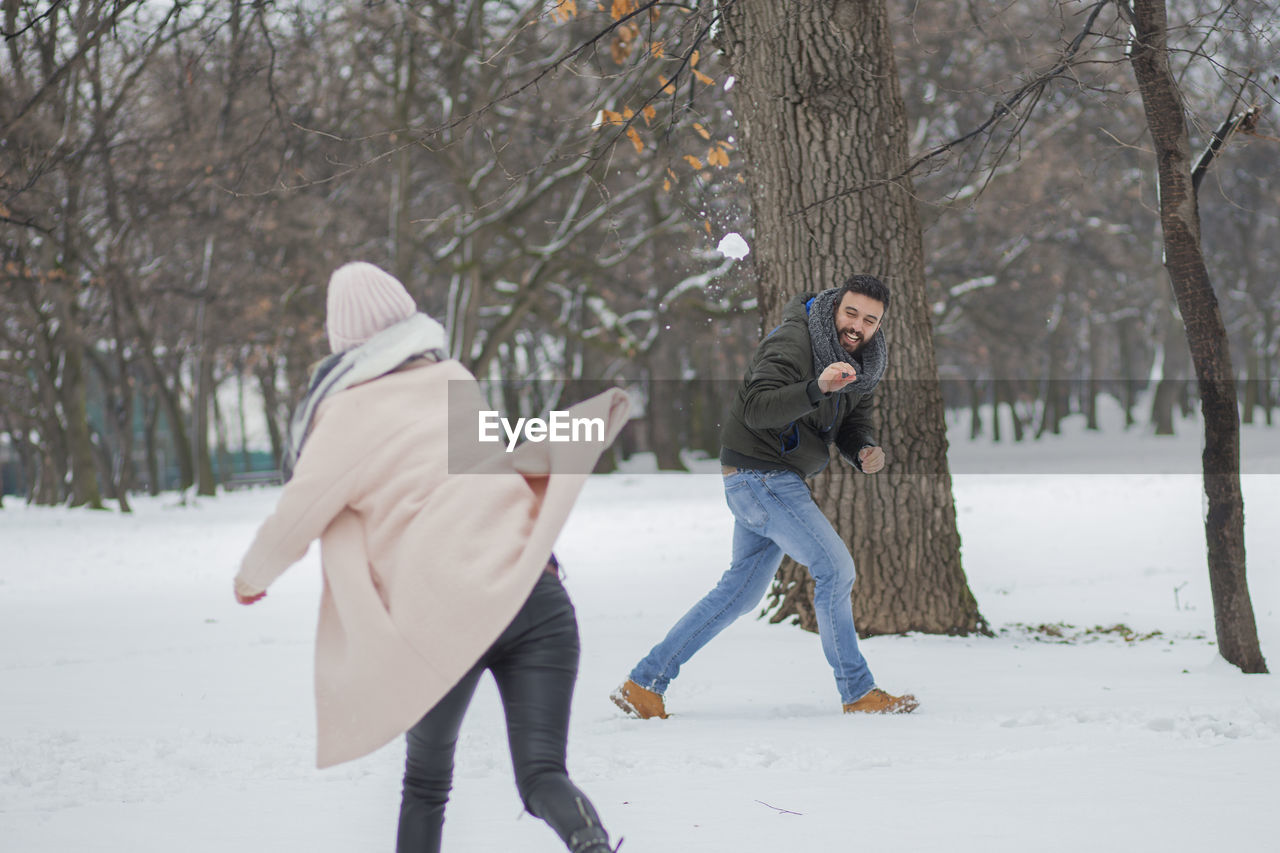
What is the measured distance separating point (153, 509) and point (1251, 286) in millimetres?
27835

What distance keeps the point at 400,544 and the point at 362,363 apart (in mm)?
433

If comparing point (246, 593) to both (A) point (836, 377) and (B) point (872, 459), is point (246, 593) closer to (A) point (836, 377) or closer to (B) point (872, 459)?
(A) point (836, 377)

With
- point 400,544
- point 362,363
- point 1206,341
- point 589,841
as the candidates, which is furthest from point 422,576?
point 1206,341

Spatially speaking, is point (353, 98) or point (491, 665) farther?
point (353, 98)

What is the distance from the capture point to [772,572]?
16.8 ft

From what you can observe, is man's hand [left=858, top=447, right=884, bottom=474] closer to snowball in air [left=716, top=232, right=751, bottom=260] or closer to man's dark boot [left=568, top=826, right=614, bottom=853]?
man's dark boot [left=568, top=826, right=614, bottom=853]

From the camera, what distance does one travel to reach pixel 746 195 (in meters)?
7.46

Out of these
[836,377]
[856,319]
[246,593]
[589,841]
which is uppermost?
[856,319]

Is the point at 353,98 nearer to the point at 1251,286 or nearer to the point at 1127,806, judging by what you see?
the point at 1127,806

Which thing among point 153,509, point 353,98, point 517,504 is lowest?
point 153,509

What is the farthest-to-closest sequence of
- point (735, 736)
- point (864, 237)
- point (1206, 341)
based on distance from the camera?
point (864, 237) → point (1206, 341) → point (735, 736)

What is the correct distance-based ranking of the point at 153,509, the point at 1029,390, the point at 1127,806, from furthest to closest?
the point at 1029,390 < the point at 153,509 < the point at 1127,806

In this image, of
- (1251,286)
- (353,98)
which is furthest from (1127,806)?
(1251,286)

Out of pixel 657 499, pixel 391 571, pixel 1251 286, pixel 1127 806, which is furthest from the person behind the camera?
pixel 1251 286
